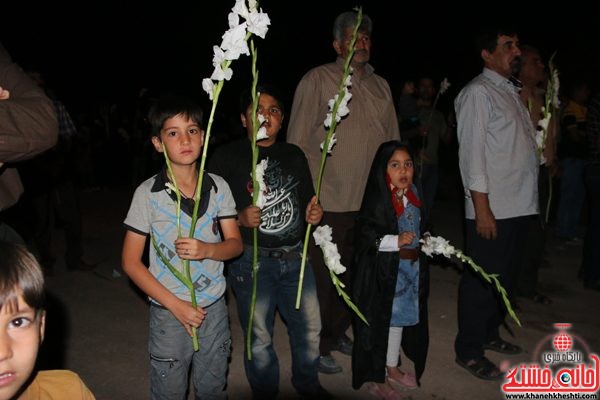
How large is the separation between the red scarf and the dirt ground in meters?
1.22

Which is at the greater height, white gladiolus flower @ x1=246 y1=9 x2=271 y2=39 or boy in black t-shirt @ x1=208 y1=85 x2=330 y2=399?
white gladiolus flower @ x1=246 y1=9 x2=271 y2=39

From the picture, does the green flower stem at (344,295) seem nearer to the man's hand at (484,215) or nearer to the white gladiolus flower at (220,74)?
the man's hand at (484,215)

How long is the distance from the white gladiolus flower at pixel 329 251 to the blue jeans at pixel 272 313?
143mm

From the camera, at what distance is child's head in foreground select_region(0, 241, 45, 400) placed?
151cm

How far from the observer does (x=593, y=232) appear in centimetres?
601

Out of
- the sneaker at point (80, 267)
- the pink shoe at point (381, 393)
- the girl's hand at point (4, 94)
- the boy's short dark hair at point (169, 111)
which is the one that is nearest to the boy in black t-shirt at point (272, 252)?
the pink shoe at point (381, 393)

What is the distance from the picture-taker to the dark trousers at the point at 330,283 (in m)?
4.01

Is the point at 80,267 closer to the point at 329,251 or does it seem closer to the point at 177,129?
the point at 329,251

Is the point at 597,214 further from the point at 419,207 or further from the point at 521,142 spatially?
the point at 419,207

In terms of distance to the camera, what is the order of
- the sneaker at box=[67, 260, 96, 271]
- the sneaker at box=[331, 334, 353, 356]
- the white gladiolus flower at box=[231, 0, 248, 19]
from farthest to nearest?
1. the sneaker at box=[67, 260, 96, 271]
2. the sneaker at box=[331, 334, 353, 356]
3. the white gladiolus flower at box=[231, 0, 248, 19]

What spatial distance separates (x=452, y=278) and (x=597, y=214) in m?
1.60

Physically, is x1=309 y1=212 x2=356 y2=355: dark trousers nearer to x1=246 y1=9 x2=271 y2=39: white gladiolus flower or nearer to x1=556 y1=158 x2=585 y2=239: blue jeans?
x1=246 y1=9 x2=271 y2=39: white gladiolus flower

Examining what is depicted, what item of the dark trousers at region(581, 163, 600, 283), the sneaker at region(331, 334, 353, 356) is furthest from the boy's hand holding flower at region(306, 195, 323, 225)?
the dark trousers at region(581, 163, 600, 283)

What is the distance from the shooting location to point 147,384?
396cm
